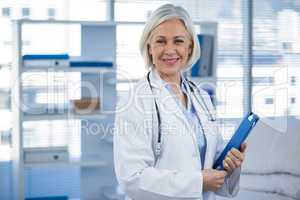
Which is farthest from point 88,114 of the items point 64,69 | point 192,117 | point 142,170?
point 142,170

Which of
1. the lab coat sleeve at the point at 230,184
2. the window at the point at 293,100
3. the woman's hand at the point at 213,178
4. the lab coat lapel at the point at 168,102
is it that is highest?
the lab coat lapel at the point at 168,102

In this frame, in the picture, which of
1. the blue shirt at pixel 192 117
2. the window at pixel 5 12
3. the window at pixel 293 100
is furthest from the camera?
the window at pixel 293 100

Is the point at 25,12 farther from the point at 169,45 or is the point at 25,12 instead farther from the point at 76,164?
the point at 169,45

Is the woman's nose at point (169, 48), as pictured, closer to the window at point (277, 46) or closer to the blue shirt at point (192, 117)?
the blue shirt at point (192, 117)

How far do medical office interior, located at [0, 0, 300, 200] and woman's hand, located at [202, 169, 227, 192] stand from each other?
107cm

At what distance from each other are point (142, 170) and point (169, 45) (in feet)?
1.33

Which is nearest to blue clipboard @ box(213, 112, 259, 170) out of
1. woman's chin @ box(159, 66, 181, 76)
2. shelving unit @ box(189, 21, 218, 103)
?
woman's chin @ box(159, 66, 181, 76)

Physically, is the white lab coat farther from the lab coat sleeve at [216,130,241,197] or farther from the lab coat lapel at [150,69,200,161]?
the lab coat sleeve at [216,130,241,197]

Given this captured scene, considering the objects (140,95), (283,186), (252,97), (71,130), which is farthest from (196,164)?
(252,97)

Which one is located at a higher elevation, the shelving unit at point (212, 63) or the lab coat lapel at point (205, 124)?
the shelving unit at point (212, 63)

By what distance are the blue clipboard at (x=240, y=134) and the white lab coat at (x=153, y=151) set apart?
38 millimetres

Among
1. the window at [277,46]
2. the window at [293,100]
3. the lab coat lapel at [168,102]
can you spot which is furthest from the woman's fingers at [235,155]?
the window at [293,100]

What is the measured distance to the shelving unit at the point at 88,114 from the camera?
2.91m

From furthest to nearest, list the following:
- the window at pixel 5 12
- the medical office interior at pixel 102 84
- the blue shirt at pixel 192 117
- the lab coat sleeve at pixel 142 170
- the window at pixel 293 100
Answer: the window at pixel 293 100
the window at pixel 5 12
the medical office interior at pixel 102 84
the blue shirt at pixel 192 117
the lab coat sleeve at pixel 142 170
